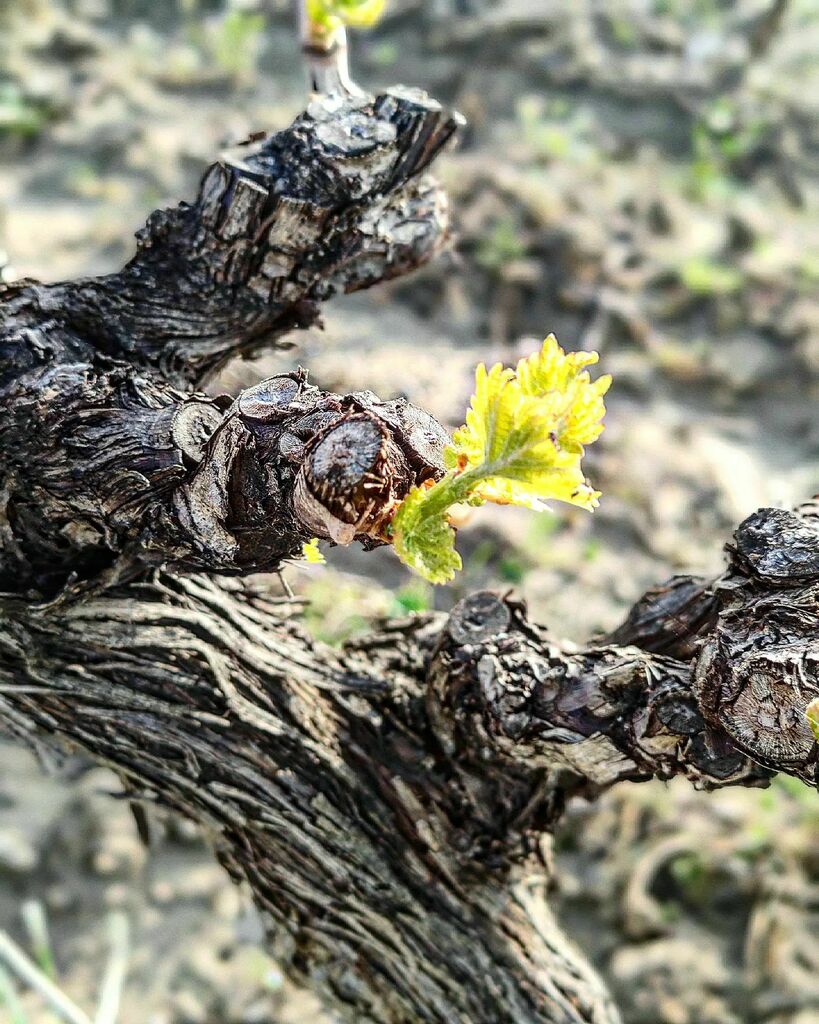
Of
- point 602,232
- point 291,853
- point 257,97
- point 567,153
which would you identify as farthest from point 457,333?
point 291,853

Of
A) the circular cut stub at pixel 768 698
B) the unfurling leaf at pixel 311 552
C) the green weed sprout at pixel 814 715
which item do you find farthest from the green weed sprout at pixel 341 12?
the green weed sprout at pixel 814 715

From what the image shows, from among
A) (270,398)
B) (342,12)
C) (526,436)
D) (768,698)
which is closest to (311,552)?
(270,398)

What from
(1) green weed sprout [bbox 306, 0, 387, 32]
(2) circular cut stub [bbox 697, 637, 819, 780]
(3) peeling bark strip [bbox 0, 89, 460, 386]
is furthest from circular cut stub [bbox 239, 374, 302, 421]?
(1) green weed sprout [bbox 306, 0, 387, 32]

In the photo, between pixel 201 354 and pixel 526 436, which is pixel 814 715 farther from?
pixel 201 354

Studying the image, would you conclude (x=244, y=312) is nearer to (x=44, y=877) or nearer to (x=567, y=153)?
(x=44, y=877)

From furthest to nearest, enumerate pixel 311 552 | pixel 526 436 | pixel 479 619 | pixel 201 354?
pixel 201 354
pixel 479 619
pixel 311 552
pixel 526 436

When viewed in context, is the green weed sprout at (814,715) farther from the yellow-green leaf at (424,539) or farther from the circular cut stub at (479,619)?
the circular cut stub at (479,619)
